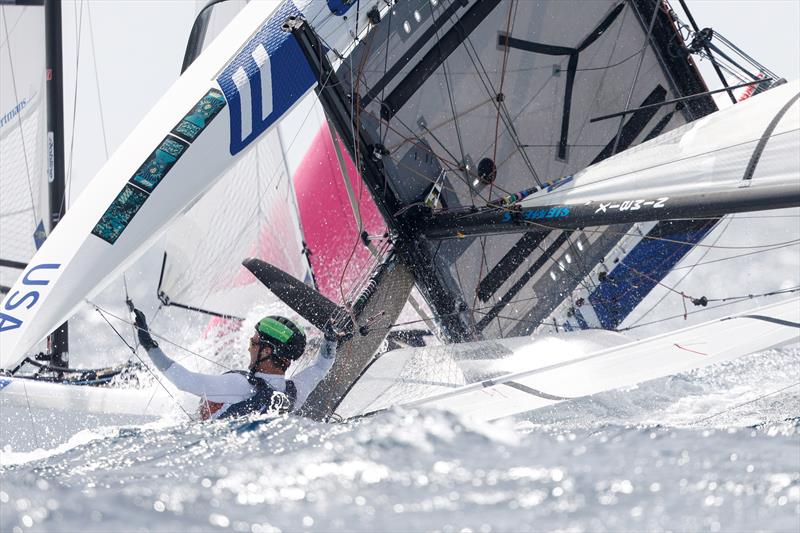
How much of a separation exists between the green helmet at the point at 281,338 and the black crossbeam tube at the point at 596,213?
1.13 m

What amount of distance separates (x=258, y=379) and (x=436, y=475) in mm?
1278

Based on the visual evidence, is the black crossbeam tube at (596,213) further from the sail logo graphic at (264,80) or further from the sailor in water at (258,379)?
the sailor in water at (258,379)

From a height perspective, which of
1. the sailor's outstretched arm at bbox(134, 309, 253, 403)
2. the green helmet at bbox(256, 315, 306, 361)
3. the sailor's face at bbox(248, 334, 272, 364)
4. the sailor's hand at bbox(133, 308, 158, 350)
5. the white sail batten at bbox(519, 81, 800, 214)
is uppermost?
the white sail batten at bbox(519, 81, 800, 214)

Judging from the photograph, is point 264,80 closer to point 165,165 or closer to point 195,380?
point 165,165

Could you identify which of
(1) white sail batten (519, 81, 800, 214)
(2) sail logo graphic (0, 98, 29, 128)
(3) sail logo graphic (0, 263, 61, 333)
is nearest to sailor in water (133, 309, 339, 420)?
(3) sail logo graphic (0, 263, 61, 333)

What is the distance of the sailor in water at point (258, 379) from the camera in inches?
129

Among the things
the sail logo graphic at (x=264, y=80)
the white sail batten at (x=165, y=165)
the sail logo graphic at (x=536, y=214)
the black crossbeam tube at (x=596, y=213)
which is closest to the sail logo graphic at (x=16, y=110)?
the white sail batten at (x=165, y=165)

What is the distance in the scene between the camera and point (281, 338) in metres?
3.44

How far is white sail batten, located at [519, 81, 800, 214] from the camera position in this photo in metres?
3.29

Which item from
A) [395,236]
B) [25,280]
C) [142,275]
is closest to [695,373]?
[395,236]

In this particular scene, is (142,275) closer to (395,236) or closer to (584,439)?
(395,236)

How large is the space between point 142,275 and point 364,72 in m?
11.8

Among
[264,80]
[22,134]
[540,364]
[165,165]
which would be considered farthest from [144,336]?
[22,134]

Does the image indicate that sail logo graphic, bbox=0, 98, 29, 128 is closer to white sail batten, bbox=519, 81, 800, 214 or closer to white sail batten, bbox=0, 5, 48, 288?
white sail batten, bbox=0, 5, 48, 288
